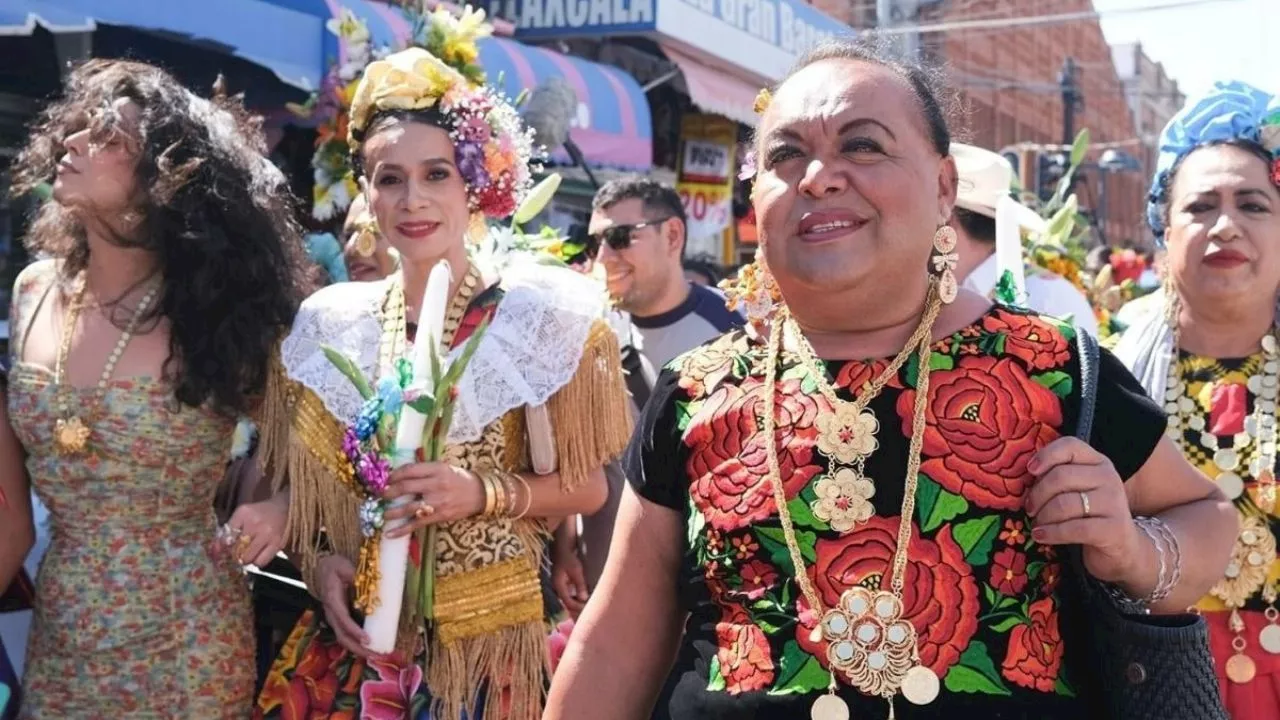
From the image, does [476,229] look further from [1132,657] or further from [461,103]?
[1132,657]

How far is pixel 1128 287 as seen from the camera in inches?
333

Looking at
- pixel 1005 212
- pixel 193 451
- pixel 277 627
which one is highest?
pixel 1005 212

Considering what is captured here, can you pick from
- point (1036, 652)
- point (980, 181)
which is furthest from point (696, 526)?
point (980, 181)

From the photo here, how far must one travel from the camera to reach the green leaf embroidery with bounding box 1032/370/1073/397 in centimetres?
199

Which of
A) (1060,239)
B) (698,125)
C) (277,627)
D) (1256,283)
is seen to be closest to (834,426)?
(1256,283)

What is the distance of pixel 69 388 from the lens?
3.20 m

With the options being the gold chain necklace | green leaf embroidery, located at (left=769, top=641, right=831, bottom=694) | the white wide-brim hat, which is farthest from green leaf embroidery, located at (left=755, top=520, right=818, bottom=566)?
the white wide-brim hat

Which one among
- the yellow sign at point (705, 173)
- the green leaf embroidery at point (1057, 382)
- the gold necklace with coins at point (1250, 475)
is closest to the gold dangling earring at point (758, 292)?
the green leaf embroidery at point (1057, 382)

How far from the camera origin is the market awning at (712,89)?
38.7ft

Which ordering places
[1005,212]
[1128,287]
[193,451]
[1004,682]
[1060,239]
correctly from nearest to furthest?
[1004,682]
[1005,212]
[193,451]
[1060,239]
[1128,287]

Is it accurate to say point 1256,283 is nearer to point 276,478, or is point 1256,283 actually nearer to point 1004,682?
point 1004,682

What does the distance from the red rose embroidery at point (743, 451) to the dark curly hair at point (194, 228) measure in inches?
59.5

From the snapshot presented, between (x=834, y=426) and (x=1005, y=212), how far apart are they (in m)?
1.16

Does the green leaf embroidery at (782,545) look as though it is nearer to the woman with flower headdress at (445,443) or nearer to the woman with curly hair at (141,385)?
the woman with flower headdress at (445,443)
